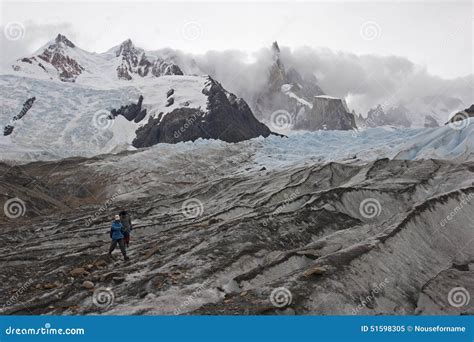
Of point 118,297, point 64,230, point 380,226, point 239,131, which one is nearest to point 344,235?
point 380,226

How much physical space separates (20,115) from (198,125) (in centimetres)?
4576

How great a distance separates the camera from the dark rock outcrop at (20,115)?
124 metres

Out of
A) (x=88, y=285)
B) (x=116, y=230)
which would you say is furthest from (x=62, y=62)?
(x=88, y=285)

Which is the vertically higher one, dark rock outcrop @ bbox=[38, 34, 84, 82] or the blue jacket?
dark rock outcrop @ bbox=[38, 34, 84, 82]

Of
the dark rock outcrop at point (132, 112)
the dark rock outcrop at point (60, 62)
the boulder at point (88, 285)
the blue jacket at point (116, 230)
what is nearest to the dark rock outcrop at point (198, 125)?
the dark rock outcrop at point (132, 112)

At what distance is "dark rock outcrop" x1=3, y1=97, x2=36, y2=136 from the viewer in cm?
12350

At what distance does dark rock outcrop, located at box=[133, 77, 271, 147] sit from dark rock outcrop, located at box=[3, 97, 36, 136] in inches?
1111

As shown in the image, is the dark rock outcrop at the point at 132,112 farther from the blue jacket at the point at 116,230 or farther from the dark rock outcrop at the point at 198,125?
the blue jacket at the point at 116,230

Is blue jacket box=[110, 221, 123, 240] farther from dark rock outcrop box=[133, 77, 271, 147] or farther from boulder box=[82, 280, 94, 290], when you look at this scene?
dark rock outcrop box=[133, 77, 271, 147]

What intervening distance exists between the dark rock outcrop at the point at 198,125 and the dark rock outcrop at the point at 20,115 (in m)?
28.2

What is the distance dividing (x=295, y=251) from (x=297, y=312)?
17.6 feet

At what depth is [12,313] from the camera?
15.6 metres

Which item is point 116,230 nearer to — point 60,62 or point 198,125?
point 198,125

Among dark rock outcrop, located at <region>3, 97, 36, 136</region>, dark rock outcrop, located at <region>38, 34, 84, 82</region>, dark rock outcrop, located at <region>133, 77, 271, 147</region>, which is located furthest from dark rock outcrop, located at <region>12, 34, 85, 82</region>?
dark rock outcrop, located at <region>133, 77, 271, 147</region>
